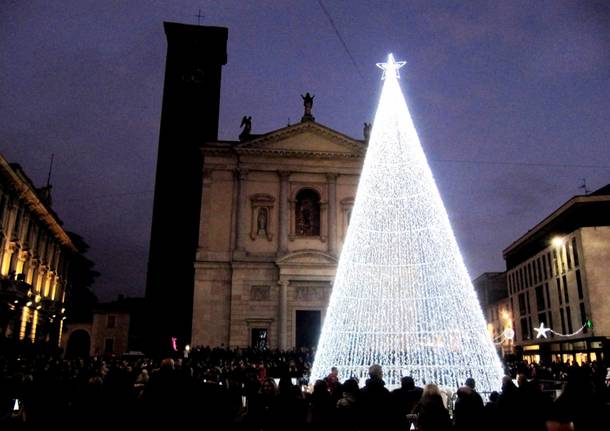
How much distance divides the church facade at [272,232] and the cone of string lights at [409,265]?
19543mm

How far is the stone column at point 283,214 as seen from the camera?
3222 centimetres

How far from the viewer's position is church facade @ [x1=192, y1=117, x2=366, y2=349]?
100 ft

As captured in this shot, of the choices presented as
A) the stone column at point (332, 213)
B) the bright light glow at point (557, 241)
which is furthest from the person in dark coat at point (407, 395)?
the bright light glow at point (557, 241)

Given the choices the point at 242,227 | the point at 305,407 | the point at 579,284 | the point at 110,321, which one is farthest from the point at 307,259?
the point at 110,321

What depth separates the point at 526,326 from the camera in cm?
4472

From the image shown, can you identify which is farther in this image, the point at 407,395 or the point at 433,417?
the point at 407,395

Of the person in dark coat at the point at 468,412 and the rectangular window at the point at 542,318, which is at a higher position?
the rectangular window at the point at 542,318

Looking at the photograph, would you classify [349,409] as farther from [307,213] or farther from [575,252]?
[575,252]

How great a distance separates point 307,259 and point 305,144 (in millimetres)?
8041

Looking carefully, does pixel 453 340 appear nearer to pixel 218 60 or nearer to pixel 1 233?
pixel 1 233

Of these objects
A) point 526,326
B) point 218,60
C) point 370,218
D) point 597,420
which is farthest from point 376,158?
point 526,326

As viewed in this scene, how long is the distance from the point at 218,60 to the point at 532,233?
30.0 metres

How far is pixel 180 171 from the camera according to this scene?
36.6 metres

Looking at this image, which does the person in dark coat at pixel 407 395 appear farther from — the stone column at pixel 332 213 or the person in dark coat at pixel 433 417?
the stone column at pixel 332 213
